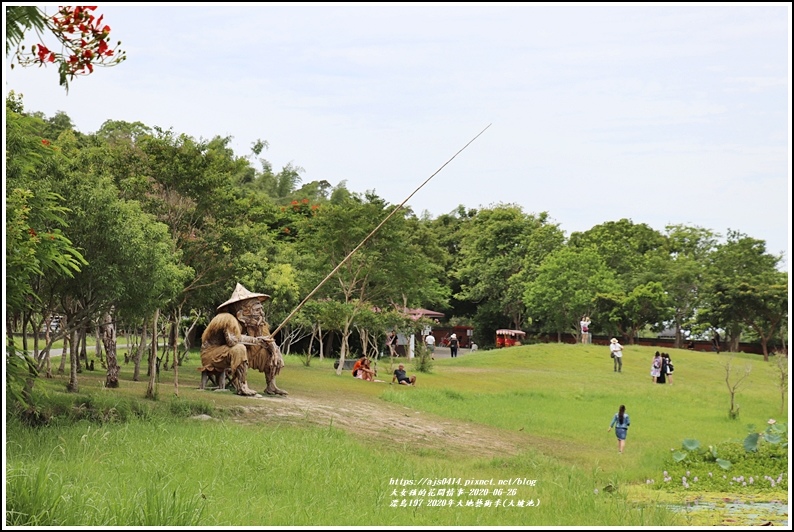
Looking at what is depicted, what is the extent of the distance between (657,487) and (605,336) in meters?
36.4

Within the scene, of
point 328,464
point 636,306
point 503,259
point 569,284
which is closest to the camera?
point 328,464

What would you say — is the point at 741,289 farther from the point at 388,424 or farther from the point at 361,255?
the point at 388,424

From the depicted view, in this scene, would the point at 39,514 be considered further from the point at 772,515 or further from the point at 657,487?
the point at 657,487

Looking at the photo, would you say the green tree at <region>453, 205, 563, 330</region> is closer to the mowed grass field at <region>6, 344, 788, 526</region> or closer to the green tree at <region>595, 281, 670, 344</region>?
the green tree at <region>595, 281, 670, 344</region>

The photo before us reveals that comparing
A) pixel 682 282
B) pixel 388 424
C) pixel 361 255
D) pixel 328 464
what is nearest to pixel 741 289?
pixel 682 282

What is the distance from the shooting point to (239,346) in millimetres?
16141

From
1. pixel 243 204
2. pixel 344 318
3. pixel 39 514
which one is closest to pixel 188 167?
pixel 243 204

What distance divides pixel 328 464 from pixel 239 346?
23.5 feet

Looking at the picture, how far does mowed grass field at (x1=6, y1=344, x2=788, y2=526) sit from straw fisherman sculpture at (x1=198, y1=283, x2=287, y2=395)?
55 cm

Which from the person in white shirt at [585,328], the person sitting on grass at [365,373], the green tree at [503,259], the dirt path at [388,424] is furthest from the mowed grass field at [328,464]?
the green tree at [503,259]

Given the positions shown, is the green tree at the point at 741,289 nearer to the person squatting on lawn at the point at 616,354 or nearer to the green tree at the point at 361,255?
the person squatting on lawn at the point at 616,354

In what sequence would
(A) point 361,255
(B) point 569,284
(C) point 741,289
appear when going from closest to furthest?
(A) point 361,255
(C) point 741,289
(B) point 569,284

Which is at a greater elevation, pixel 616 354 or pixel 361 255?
pixel 361 255

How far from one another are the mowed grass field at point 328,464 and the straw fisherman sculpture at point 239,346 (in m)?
0.55
